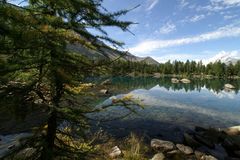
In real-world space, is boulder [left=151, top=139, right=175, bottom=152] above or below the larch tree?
below

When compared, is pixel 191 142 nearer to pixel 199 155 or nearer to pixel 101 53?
pixel 199 155

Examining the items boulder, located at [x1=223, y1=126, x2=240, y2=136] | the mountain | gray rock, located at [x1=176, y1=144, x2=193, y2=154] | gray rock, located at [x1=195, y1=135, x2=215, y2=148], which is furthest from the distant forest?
the mountain

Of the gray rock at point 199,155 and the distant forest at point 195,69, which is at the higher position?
the distant forest at point 195,69

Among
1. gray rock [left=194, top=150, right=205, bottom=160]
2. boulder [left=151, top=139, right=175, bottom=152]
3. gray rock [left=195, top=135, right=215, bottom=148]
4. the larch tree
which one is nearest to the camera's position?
the larch tree

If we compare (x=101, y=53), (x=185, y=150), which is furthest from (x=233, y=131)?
(x=101, y=53)

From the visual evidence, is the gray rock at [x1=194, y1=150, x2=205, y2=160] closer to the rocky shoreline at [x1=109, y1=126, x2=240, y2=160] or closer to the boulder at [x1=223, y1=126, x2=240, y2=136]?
the rocky shoreline at [x1=109, y1=126, x2=240, y2=160]

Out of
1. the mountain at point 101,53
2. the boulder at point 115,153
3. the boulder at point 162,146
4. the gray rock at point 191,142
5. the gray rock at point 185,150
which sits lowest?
the gray rock at point 191,142

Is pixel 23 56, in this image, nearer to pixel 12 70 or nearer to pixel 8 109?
pixel 12 70

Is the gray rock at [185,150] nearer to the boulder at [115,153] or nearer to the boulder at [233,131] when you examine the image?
the boulder at [115,153]

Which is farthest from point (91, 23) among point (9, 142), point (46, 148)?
point (9, 142)

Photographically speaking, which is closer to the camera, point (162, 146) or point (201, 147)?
point (162, 146)

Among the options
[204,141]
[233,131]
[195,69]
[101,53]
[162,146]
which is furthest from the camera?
[195,69]

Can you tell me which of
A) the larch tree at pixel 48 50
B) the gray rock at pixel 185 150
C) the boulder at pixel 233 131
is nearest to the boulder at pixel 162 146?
the gray rock at pixel 185 150

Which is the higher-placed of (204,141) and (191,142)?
(191,142)
